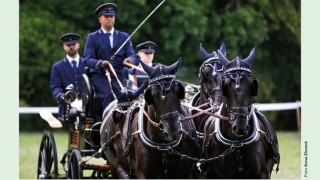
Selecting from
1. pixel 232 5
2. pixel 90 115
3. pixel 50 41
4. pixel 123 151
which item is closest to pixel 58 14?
pixel 50 41

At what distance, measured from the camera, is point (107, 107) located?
10938mm

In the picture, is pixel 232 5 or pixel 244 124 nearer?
pixel 244 124

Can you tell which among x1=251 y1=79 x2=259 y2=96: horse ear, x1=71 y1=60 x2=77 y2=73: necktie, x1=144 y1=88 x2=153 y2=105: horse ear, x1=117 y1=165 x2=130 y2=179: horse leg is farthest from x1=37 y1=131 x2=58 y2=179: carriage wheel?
x1=251 y1=79 x2=259 y2=96: horse ear

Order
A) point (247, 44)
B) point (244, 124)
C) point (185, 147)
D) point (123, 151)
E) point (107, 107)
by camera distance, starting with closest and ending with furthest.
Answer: point (244, 124), point (185, 147), point (123, 151), point (107, 107), point (247, 44)

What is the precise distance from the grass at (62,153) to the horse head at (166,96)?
452cm

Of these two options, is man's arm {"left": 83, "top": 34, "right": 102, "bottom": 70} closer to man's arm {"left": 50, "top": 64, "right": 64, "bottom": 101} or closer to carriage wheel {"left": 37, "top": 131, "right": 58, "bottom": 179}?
man's arm {"left": 50, "top": 64, "right": 64, "bottom": 101}

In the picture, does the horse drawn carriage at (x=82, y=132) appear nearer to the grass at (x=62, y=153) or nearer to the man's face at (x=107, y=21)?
the man's face at (x=107, y=21)

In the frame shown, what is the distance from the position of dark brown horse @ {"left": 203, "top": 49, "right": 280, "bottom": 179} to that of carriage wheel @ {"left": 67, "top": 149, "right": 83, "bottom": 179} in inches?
75.3

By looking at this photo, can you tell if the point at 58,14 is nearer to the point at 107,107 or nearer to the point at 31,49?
the point at 31,49

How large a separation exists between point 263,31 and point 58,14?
17.6 ft

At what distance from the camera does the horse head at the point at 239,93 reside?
851 cm

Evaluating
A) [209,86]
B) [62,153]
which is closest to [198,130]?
[209,86]

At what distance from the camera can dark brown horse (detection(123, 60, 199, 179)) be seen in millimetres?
8820

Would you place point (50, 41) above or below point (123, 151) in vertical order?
above
